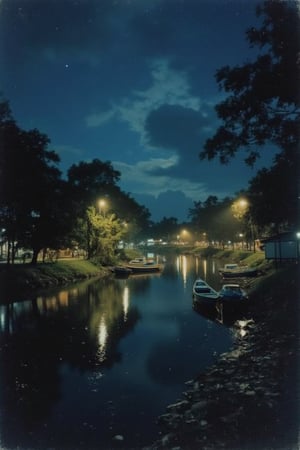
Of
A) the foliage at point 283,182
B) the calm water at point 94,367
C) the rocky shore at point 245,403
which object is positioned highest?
the foliage at point 283,182

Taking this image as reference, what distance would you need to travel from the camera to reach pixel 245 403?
1190cm

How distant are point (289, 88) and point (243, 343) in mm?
16124

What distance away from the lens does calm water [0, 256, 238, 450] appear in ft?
39.5

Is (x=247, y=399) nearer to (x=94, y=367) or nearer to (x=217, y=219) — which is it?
(x=94, y=367)

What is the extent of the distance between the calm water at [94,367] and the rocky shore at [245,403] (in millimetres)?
1027

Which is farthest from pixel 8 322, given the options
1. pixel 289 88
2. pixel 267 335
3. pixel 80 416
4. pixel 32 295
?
pixel 289 88

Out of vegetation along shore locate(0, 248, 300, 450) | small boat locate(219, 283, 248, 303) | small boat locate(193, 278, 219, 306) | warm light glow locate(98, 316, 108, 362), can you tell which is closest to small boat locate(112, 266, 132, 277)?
small boat locate(193, 278, 219, 306)

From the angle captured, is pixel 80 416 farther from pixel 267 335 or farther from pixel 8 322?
pixel 8 322

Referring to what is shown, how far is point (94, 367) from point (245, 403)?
9540 millimetres

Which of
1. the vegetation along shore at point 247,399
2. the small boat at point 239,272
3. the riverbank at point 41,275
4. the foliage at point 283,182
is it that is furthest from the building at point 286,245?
the riverbank at point 41,275

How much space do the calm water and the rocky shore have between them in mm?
1027

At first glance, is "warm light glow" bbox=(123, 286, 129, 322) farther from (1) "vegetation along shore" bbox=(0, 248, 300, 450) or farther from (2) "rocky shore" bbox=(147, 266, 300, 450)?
(2) "rocky shore" bbox=(147, 266, 300, 450)

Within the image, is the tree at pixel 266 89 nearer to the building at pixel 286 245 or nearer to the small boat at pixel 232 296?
the small boat at pixel 232 296

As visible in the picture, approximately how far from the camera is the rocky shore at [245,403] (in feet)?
31.7
